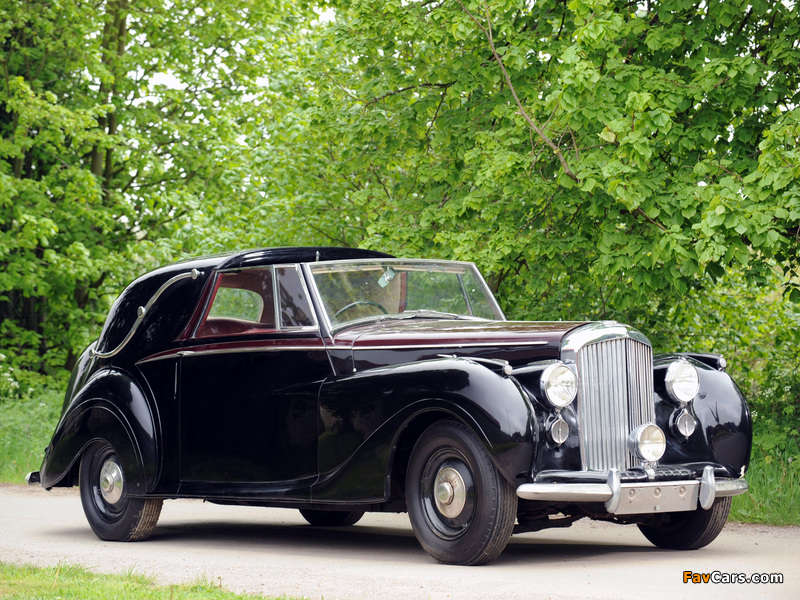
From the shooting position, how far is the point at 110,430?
8.27m

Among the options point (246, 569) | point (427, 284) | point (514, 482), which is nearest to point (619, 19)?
point (427, 284)

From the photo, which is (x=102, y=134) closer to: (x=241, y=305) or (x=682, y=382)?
(x=241, y=305)

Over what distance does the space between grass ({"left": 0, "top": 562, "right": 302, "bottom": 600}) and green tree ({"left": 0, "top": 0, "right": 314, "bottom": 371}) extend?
12.7 metres

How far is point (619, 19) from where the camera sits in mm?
9852

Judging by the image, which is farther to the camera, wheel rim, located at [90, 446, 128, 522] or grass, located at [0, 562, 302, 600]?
wheel rim, located at [90, 446, 128, 522]

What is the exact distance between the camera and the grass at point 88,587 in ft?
17.4

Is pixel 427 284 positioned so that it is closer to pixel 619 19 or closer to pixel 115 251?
pixel 619 19

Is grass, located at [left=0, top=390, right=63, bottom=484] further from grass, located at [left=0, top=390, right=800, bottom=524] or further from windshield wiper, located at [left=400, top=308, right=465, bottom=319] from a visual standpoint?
windshield wiper, located at [left=400, top=308, right=465, bottom=319]

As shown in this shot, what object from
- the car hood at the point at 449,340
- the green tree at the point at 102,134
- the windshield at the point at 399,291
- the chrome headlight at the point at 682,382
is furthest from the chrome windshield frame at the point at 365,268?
the green tree at the point at 102,134

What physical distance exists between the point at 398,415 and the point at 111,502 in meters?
2.99

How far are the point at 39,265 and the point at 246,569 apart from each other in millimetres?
15075

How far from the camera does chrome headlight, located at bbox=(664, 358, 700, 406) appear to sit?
6998mm

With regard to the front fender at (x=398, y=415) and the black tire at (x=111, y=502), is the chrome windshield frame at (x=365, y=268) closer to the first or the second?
the front fender at (x=398, y=415)

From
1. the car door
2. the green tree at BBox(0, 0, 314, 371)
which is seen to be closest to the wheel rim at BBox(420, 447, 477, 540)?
the car door
